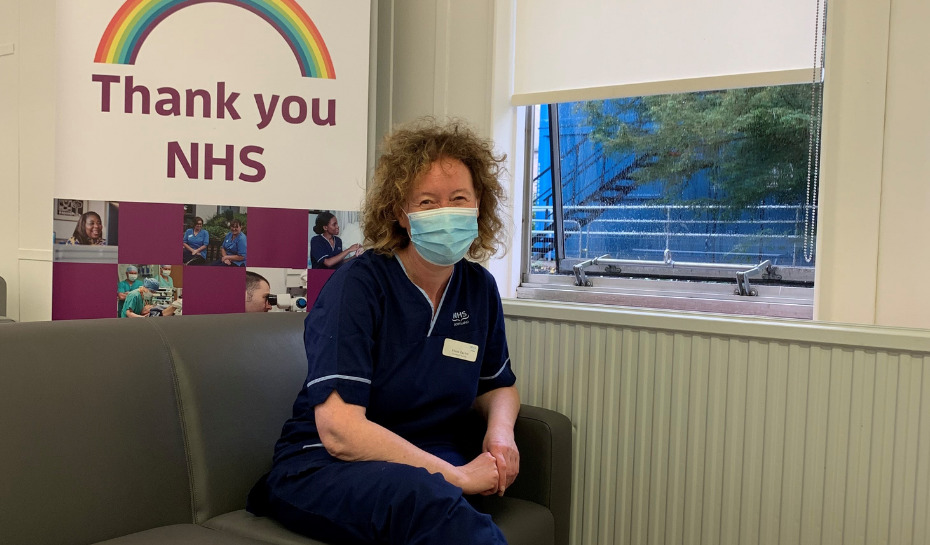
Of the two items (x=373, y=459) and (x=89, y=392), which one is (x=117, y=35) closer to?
(x=89, y=392)

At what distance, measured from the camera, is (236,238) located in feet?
7.55

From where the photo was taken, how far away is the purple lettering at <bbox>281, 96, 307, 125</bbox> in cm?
231

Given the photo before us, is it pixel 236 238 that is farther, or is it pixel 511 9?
pixel 511 9

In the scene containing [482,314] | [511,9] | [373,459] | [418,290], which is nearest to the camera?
[373,459]

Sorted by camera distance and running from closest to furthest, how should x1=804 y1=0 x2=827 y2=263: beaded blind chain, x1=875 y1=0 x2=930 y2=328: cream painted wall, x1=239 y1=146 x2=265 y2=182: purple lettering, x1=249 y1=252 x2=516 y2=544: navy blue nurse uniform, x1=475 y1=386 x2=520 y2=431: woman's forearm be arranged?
x1=249 y1=252 x2=516 y2=544: navy blue nurse uniform < x1=475 y1=386 x2=520 y2=431: woman's forearm < x1=875 y1=0 x2=930 y2=328: cream painted wall < x1=804 y1=0 x2=827 y2=263: beaded blind chain < x1=239 y1=146 x2=265 y2=182: purple lettering

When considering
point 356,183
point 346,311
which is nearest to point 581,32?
point 356,183

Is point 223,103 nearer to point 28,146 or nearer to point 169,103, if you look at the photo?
point 169,103

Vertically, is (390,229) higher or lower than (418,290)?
higher

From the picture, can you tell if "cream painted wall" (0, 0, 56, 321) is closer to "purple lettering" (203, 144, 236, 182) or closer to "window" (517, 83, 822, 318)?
"purple lettering" (203, 144, 236, 182)

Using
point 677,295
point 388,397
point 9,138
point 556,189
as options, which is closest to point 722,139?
point 677,295

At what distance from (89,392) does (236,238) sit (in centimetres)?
94

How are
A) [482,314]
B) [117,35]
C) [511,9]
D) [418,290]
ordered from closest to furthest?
[418,290] → [482,314] → [117,35] → [511,9]

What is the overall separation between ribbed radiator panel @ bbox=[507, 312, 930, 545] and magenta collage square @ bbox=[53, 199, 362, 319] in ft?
2.24

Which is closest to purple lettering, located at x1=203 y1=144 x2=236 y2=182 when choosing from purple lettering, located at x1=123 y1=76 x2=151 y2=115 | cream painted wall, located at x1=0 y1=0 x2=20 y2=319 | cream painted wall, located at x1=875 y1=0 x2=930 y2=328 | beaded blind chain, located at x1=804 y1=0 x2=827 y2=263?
purple lettering, located at x1=123 y1=76 x2=151 y2=115
